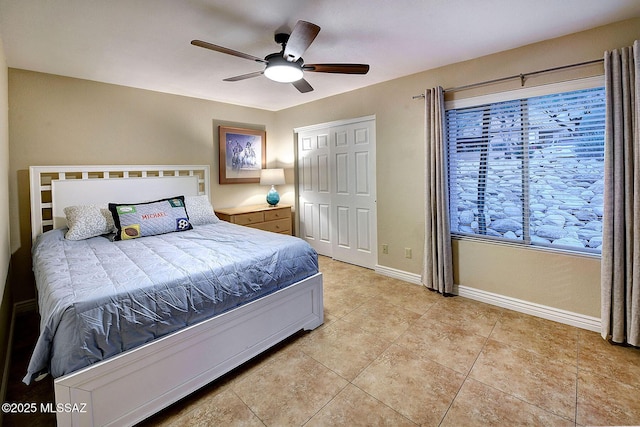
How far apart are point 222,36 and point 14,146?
2354 mm

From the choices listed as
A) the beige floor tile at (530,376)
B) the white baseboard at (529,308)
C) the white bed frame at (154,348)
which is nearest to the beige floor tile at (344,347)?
the white bed frame at (154,348)

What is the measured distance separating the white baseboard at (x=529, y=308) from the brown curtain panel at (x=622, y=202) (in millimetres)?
221

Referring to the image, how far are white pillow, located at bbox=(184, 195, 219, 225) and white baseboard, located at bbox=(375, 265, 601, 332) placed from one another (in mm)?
2510

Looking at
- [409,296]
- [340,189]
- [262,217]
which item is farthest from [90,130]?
[409,296]

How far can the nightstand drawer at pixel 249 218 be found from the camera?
4074 millimetres

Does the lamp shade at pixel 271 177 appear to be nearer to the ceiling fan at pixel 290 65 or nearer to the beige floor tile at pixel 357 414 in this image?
the ceiling fan at pixel 290 65

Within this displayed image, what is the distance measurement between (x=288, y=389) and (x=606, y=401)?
→ 1817 mm

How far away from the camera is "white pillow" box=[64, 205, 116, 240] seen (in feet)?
8.90

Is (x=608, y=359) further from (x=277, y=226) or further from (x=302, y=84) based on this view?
(x=277, y=226)

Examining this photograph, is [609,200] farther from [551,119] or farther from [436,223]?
[436,223]

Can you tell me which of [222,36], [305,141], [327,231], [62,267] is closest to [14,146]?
[62,267]

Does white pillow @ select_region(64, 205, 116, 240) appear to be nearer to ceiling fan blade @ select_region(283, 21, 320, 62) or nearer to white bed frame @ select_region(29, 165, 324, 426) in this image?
white bed frame @ select_region(29, 165, 324, 426)

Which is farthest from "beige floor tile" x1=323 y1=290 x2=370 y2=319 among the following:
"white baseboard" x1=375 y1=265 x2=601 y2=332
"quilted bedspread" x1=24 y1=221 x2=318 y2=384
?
"white baseboard" x1=375 y1=265 x2=601 y2=332

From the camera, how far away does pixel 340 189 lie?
433 cm
